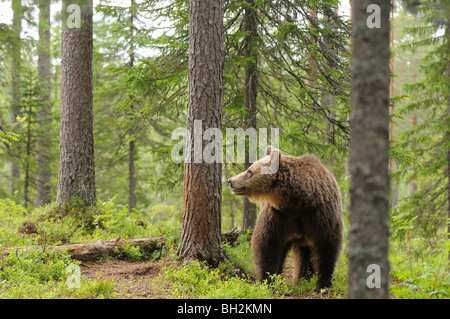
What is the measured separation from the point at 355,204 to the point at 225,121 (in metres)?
6.73

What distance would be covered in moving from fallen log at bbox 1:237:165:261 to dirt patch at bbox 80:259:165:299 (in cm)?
18

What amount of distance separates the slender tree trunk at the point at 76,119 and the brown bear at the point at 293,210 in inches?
189

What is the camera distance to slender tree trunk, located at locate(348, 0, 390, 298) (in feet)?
10.4

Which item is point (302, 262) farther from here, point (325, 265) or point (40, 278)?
point (40, 278)

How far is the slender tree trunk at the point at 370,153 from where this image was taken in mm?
3166

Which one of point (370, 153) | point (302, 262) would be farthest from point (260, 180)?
point (370, 153)

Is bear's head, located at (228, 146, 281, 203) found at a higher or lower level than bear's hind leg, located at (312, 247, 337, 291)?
higher

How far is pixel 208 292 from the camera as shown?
206 inches

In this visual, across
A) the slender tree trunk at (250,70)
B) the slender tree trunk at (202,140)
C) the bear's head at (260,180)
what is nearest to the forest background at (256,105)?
the slender tree trunk at (250,70)

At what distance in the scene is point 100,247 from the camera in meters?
7.30

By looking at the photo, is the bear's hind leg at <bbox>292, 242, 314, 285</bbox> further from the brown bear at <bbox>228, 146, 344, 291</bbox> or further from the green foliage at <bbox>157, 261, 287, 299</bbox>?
the green foliage at <bbox>157, 261, 287, 299</bbox>

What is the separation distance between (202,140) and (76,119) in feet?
14.9

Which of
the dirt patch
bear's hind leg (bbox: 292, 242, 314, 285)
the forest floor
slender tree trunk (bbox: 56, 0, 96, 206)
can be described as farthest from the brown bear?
slender tree trunk (bbox: 56, 0, 96, 206)

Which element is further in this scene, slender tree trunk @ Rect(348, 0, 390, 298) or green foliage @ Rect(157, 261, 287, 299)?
green foliage @ Rect(157, 261, 287, 299)
